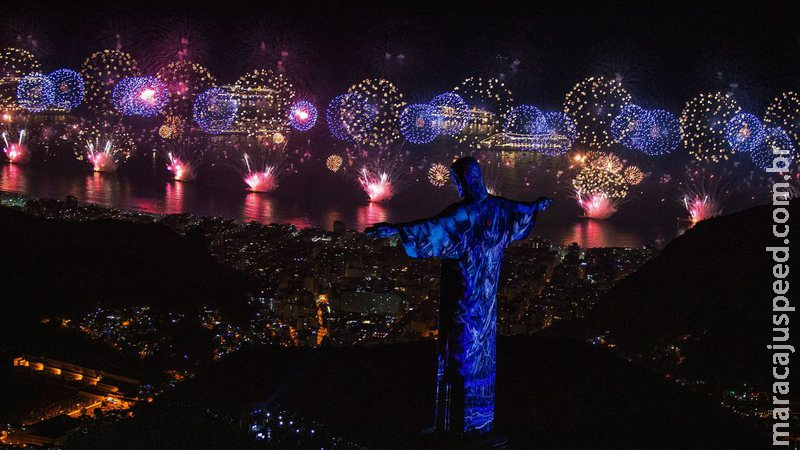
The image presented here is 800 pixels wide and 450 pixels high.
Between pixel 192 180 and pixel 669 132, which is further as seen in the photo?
pixel 669 132

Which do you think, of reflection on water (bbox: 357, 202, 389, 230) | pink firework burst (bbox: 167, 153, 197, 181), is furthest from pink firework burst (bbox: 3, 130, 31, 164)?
reflection on water (bbox: 357, 202, 389, 230)

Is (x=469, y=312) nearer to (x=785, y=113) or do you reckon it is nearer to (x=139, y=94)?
(x=785, y=113)

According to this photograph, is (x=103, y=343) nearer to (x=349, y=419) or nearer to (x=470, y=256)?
(x=349, y=419)

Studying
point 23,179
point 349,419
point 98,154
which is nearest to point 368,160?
point 98,154

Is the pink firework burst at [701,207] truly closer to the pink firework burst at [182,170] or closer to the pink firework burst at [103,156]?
the pink firework burst at [182,170]

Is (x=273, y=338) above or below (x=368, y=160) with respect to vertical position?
below

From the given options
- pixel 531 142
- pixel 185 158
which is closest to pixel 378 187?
pixel 185 158

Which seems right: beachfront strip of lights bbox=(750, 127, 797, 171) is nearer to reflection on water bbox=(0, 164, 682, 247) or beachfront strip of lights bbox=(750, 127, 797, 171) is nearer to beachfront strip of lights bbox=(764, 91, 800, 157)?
beachfront strip of lights bbox=(764, 91, 800, 157)
